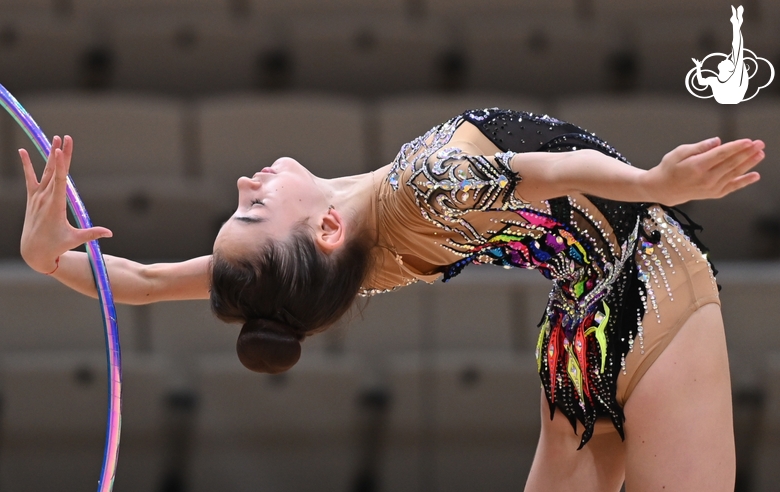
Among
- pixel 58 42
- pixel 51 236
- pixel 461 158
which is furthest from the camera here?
pixel 58 42

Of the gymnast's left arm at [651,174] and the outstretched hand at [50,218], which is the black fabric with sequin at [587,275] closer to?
the gymnast's left arm at [651,174]

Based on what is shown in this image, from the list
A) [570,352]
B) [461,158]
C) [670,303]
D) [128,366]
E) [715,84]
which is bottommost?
[128,366]

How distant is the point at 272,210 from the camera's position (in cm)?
217

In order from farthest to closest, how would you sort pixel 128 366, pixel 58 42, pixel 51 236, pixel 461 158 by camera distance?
pixel 58 42, pixel 128 366, pixel 51 236, pixel 461 158

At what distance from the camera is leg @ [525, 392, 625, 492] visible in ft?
7.77

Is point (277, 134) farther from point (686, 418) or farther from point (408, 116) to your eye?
point (686, 418)

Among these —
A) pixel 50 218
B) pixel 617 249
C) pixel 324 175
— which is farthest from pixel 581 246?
pixel 324 175

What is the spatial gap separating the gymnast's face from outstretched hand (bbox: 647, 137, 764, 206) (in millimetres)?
763

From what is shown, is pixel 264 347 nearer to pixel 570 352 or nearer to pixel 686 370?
pixel 570 352

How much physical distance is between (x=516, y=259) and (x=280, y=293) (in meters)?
0.54

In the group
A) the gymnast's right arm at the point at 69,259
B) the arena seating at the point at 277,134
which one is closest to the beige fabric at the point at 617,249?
the gymnast's right arm at the point at 69,259

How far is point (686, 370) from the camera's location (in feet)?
6.87

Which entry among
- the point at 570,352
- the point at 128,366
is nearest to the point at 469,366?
the point at 128,366

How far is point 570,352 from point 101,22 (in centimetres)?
336
